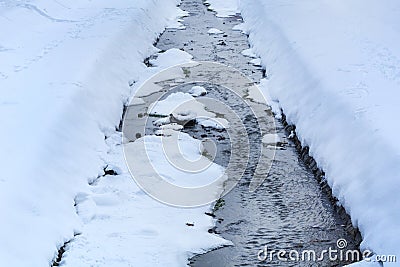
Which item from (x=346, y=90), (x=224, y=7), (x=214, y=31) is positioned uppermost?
(x=224, y=7)

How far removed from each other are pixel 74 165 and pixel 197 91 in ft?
16.0

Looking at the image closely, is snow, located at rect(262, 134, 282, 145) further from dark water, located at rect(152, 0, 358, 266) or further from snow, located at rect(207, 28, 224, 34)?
snow, located at rect(207, 28, 224, 34)

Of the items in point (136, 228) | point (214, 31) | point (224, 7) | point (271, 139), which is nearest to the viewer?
point (136, 228)

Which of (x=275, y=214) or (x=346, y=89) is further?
(x=346, y=89)

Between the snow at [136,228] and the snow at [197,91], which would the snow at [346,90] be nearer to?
the snow at [197,91]

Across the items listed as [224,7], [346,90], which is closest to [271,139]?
[346,90]

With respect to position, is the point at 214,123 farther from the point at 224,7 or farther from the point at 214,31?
the point at 224,7

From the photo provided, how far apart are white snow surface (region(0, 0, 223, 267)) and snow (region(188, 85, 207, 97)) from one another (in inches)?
53.5

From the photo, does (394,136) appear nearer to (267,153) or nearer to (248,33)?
(267,153)

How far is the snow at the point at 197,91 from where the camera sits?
13.3 m

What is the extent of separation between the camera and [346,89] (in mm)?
11086

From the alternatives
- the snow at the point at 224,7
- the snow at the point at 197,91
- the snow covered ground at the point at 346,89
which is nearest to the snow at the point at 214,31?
the snow covered ground at the point at 346,89

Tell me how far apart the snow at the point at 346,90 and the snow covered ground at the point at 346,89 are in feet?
0.06

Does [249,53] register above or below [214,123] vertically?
above
